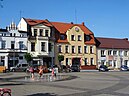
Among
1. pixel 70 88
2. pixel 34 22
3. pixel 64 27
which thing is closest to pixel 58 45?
pixel 64 27

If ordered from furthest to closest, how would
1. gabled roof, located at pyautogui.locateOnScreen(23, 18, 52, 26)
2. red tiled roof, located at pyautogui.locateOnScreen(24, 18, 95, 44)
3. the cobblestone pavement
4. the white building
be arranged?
red tiled roof, located at pyautogui.locateOnScreen(24, 18, 95, 44) < gabled roof, located at pyautogui.locateOnScreen(23, 18, 52, 26) < the white building < the cobblestone pavement

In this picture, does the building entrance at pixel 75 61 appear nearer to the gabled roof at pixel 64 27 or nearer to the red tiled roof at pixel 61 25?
the red tiled roof at pixel 61 25

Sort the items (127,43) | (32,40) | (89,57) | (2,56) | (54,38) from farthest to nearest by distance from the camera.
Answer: (127,43) < (89,57) < (54,38) < (32,40) < (2,56)

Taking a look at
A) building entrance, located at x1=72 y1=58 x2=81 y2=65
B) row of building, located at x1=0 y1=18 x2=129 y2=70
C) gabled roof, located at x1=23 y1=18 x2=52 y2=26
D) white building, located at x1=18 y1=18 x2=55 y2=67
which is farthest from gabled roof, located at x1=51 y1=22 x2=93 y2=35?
building entrance, located at x1=72 y1=58 x2=81 y2=65

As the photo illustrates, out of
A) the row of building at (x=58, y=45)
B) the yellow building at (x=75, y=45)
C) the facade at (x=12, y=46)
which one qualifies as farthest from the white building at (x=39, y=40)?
the yellow building at (x=75, y=45)

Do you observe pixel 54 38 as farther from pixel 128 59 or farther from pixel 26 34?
pixel 128 59

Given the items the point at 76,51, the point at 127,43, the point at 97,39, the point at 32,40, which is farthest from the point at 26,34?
the point at 127,43

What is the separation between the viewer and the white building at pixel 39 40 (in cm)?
6438

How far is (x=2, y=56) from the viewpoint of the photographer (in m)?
60.2

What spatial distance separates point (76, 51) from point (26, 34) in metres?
15.1

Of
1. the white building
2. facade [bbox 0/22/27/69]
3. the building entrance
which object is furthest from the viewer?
the building entrance

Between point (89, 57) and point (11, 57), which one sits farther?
point (89, 57)

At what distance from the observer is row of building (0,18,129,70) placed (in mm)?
61938

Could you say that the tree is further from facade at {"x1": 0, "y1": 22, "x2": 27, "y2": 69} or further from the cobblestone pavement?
the cobblestone pavement
